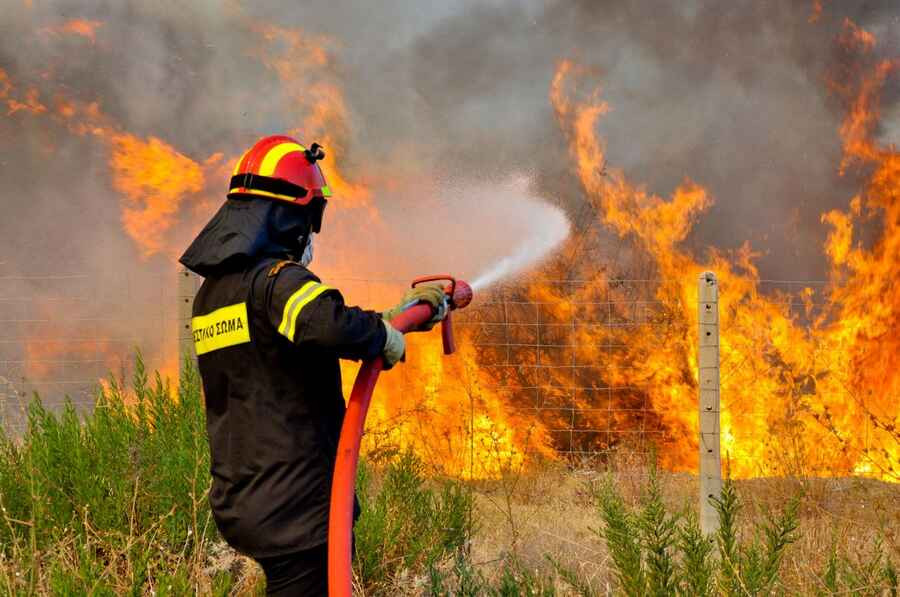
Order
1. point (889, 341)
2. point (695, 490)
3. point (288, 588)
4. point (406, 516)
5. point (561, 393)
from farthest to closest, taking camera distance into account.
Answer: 1. point (561, 393)
2. point (889, 341)
3. point (695, 490)
4. point (406, 516)
5. point (288, 588)

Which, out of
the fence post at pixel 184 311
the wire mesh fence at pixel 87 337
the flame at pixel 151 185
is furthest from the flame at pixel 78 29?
the fence post at pixel 184 311

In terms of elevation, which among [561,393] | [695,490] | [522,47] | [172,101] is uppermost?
[522,47]

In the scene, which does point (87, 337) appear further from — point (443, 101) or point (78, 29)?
point (443, 101)

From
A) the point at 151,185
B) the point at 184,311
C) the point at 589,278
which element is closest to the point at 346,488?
the point at 184,311

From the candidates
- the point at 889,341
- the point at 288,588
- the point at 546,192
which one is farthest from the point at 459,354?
the point at 288,588

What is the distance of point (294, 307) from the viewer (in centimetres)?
228

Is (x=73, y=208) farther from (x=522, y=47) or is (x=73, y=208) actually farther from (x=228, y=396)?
(x=228, y=396)

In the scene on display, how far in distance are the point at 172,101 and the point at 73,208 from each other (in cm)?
199

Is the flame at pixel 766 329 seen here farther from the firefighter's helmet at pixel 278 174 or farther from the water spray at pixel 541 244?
the firefighter's helmet at pixel 278 174

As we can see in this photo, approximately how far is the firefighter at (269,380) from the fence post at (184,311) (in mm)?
2813

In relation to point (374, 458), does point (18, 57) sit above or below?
above

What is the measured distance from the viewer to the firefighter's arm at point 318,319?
2.25m

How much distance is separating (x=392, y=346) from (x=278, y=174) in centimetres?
67

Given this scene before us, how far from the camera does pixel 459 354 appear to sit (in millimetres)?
9227
